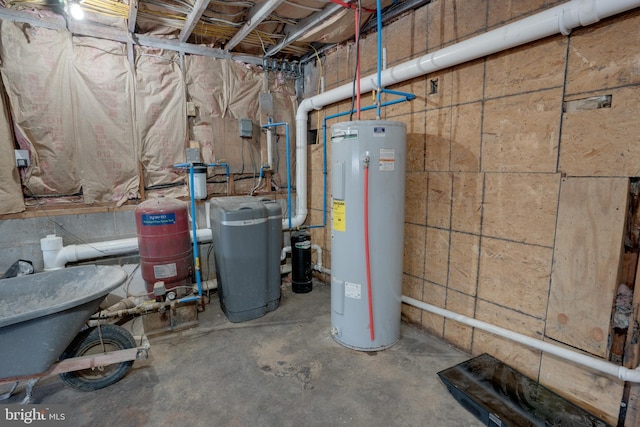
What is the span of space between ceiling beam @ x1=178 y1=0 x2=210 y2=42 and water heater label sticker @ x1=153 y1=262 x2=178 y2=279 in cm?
210

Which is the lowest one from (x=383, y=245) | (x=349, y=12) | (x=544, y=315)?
(x=544, y=315)

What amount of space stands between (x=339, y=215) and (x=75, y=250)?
2.30m

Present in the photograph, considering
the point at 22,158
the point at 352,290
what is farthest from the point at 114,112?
the point at 352,290

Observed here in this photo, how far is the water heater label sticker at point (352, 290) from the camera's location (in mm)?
2267

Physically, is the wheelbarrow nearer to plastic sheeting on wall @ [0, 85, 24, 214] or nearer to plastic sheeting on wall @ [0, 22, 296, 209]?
plastic sheeting on wall @ [0, 85, 24, 214]

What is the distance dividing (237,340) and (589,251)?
2404 millimetres

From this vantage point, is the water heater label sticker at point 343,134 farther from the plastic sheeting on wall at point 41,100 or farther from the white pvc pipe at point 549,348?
the plastic sheeting on wall at point 41,100

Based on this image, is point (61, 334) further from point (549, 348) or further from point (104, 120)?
point (549, 348)

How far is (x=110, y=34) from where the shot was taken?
114 inches

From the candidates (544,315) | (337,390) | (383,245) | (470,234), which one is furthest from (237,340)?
(544,315)

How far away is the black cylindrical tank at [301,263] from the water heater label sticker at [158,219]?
1258 millimetres

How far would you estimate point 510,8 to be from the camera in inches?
75.5

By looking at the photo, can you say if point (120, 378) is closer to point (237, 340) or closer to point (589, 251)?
point (237, 340)

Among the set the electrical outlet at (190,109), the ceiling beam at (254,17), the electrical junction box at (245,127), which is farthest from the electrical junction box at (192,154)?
the ceiling beam at (254,17)
